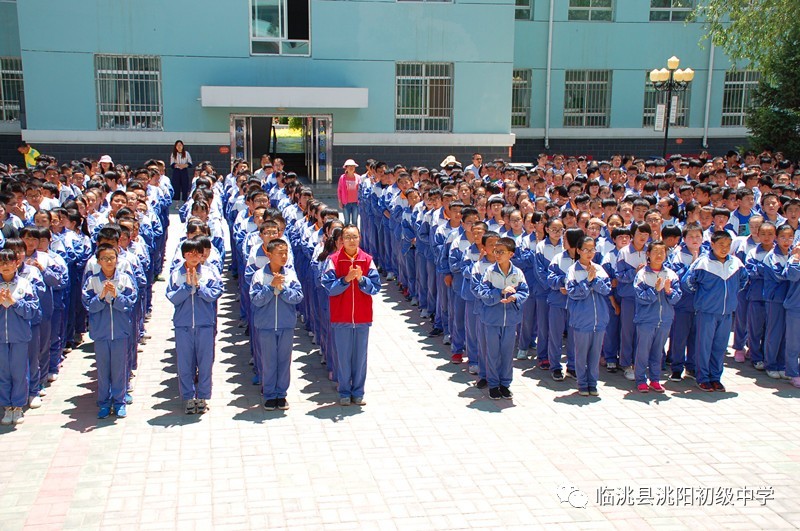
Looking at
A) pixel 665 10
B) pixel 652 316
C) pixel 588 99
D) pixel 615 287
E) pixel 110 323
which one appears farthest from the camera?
pixel 588 99

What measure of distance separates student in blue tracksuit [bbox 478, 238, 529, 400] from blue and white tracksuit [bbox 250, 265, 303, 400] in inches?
68.2

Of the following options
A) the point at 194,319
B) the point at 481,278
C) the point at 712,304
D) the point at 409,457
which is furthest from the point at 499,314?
the point at 194,319

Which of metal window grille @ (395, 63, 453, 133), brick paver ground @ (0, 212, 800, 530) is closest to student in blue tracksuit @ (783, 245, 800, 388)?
brick paver ground @ (0, 212, 800, 530)

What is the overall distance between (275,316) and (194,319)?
69cm

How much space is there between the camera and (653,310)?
8109 millimetres

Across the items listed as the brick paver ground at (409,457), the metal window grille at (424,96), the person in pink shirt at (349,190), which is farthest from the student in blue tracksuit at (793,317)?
the metal window grille at (424,96)

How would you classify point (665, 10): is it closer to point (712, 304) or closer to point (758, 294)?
point (758, 294)

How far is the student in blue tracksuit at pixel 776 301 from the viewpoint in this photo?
335 inches

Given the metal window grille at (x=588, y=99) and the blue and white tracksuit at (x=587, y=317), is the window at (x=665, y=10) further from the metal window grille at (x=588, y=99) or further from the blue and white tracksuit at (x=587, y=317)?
the blue and white tracksuit at (x=587, y=317)

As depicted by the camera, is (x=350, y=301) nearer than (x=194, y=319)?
No

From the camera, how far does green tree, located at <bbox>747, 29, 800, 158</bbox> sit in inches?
667

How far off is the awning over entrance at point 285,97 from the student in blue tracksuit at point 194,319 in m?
13.6

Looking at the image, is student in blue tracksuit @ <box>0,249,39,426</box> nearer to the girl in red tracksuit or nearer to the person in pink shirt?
the girl in red tracksuit

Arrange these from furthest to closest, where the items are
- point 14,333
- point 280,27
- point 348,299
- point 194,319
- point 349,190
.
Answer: point 280,27, point 349,190, point 348,299, point 194,319, point 14,333
